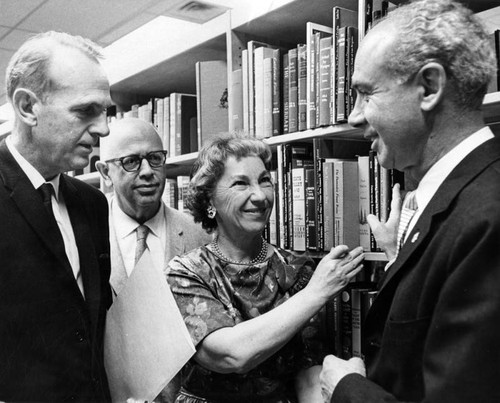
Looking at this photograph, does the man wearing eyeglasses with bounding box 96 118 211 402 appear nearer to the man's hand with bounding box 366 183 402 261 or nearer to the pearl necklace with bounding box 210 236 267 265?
the pearl necklace with bounding box 210 236 267 265

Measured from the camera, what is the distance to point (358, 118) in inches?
42.3

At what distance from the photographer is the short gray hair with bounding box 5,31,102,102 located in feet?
3.92

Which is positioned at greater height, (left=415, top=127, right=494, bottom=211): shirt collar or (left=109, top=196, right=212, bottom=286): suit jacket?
(left=415, top=127, right=494, bottom=211): shirt collar

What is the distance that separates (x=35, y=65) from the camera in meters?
1.19

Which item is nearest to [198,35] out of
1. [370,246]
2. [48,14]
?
[370,246]

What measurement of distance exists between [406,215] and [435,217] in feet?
1.09

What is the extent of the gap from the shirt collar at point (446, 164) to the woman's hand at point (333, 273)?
393 millimetres

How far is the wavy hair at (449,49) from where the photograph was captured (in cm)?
90

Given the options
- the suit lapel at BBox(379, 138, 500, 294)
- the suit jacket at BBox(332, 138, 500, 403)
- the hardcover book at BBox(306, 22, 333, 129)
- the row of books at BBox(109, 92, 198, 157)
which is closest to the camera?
the suit jacket at BBox(332, 138, 500, 403)

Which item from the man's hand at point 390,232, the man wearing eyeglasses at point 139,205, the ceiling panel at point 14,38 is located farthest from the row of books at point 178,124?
the ceiling panel at point 14,38

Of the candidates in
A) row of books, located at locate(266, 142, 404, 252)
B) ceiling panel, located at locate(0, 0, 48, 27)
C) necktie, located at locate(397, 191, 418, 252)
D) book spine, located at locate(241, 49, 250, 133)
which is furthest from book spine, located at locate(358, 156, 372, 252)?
ceiling panel, located at locate(0, 0, 48, 27)

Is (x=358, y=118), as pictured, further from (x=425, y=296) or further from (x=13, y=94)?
(x=13, y=94)

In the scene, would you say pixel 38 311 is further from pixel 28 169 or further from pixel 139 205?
pixel 139 205

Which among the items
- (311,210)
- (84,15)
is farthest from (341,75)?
(84,15)
